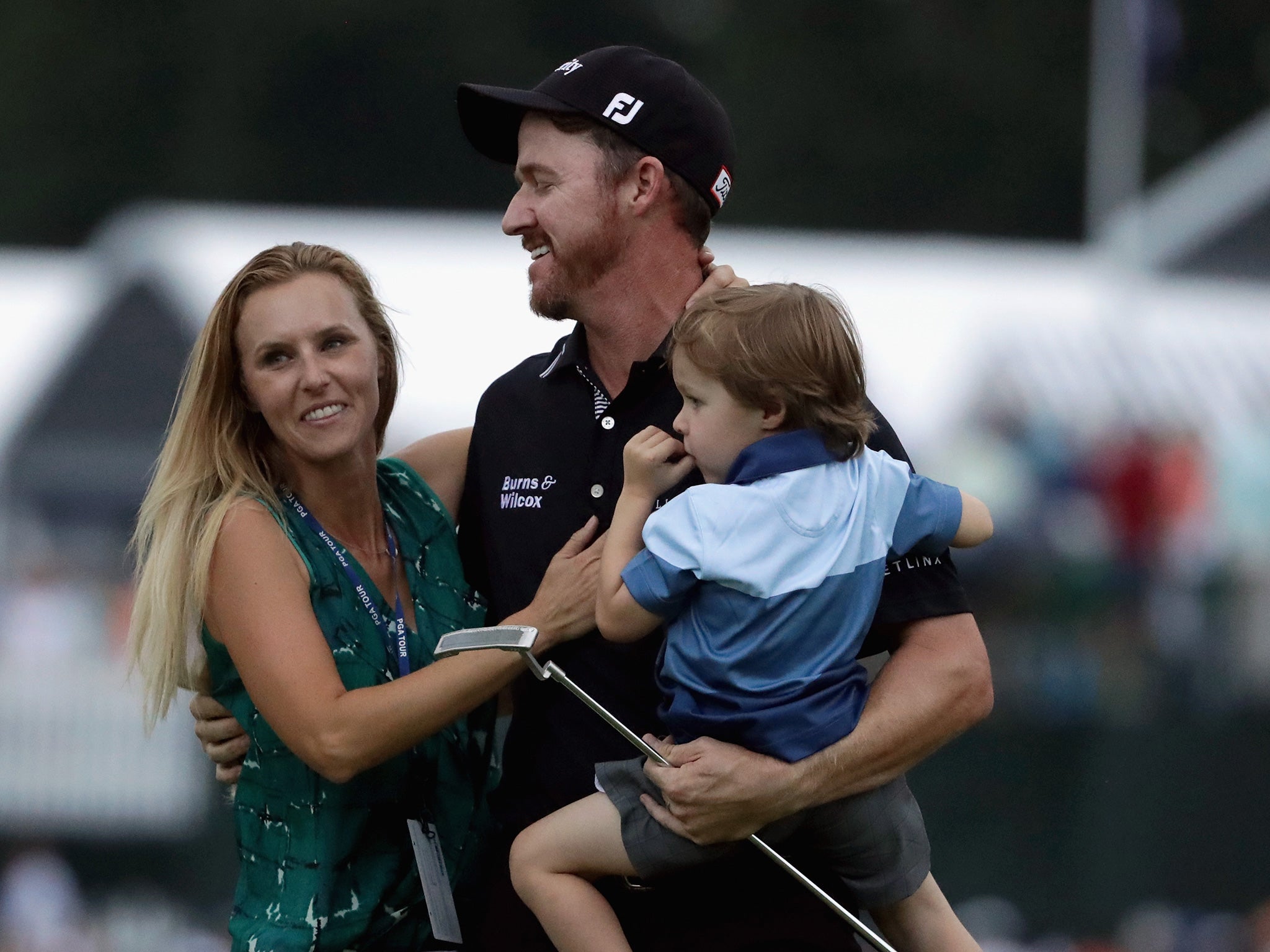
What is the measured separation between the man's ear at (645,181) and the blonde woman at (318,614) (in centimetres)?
56

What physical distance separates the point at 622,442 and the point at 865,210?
74.0 ft

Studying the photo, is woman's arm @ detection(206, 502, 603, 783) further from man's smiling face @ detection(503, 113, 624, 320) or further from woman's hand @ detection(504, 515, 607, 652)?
man's smiling face @ detection(503, 113, 624, 320)

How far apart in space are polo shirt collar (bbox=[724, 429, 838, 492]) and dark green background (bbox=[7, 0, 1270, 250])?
70.6 feet

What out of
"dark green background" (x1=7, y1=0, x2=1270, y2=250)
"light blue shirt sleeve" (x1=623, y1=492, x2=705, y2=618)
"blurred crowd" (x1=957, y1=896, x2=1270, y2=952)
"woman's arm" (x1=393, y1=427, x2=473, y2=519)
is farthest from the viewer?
"dark green background" (x1=7, y1=0, x2=1270, y2=250)

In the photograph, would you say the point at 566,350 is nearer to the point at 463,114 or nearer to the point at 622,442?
the point at 622,442

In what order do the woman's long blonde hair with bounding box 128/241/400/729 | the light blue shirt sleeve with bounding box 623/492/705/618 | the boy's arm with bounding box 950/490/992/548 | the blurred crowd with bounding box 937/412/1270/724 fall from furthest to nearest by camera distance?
the blurred crowd with bounding box 937/412/1270/724 < the woman's long blonde hair with bounding box 128/241/400/729 < the boy's arm with bounding box 950/490/992/548 < the light blue shirt sleeve with bounding box 623/492/705/618

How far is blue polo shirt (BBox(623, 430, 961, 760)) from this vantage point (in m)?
2.65

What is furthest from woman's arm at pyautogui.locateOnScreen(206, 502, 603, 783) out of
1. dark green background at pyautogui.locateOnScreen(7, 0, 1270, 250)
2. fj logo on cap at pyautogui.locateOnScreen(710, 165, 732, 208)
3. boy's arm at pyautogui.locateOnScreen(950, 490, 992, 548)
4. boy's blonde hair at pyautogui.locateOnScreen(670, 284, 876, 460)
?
dark green background at pyautogui.locateOnScreen(7, 0, 1270, 250)

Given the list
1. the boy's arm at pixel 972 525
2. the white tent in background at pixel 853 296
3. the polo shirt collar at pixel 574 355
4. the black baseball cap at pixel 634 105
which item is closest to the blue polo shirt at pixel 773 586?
the boy's arm at pixel 972 525

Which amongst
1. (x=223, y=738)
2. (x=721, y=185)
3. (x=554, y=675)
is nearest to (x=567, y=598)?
(x=554, y=675)

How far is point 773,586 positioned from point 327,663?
0.80 meters

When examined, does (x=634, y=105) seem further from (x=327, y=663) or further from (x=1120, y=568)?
(x=1120, y=568)

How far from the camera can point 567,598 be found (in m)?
2.92

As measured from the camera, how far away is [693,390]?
9.03ft
